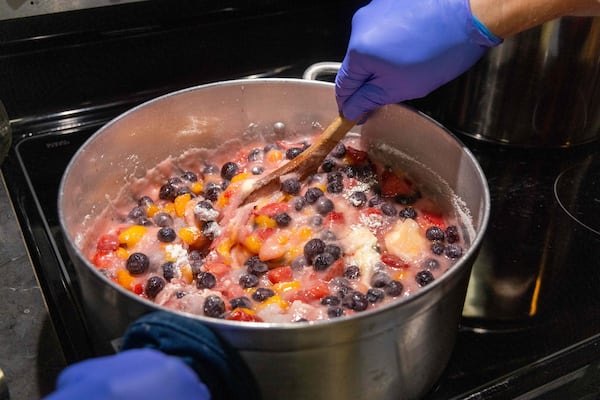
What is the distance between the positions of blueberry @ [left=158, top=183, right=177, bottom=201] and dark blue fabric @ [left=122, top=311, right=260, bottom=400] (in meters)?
0.61

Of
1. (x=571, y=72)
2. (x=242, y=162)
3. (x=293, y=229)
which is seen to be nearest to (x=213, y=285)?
(x=293, y=229)

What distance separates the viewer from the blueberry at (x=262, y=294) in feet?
3.49

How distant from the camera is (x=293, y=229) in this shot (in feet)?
4.15

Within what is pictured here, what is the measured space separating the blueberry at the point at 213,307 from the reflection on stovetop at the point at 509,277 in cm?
21

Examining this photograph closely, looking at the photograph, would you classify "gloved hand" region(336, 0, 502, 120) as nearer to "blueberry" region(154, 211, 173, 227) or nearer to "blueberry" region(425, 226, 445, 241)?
"blueberry" region(425, 226, 445, 241)

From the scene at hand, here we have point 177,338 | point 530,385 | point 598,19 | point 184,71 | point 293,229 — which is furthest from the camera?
point 184,71

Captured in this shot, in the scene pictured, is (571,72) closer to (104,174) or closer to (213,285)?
(213,285)

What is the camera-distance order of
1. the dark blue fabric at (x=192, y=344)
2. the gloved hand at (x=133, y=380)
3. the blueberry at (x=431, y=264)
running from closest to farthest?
the gloved hand at (x=133, y=380) → the dark blue fabric at (x=192, y=344) → the blueberry at (x=431, y=264)

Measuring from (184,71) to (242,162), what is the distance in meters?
A: 0.37

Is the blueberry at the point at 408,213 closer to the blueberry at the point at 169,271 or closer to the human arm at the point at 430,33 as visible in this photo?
the human arm at the point at 430,33

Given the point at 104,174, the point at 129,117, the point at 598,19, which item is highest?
the point at 598,19

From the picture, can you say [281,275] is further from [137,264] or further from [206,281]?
[137,264]

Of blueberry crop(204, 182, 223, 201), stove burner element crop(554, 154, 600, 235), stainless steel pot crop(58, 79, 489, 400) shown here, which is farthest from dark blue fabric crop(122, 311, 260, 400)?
stove burner element crop(554, 154, 600, 235)

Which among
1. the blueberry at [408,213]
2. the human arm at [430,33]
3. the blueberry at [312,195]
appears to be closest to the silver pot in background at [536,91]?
the human arm at [430,33]
